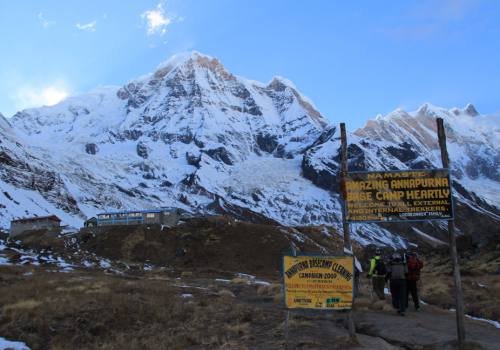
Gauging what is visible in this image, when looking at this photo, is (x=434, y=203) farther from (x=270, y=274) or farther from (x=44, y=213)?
(x=44, y=213)

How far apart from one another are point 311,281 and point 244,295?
58.7 feet

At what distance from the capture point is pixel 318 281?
38.1ft

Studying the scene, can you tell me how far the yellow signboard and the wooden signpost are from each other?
0.75 metres

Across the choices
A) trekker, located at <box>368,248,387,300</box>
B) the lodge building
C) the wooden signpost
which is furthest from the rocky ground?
the lodge building

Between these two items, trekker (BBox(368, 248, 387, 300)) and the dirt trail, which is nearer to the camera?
the dirt trail

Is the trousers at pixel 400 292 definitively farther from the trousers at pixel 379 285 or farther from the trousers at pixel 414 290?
the trousers at pixel 379 285

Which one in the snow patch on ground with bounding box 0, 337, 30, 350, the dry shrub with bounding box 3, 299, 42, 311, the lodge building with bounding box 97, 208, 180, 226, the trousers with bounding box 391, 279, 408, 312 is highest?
the lodge building with bounding box 97, 208, 180, 226

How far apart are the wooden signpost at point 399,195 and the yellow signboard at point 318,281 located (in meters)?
0.75

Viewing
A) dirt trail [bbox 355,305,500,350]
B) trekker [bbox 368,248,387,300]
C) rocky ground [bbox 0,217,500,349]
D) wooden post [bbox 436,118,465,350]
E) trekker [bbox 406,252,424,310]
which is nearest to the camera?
wooden post [bbox 436,118,465,350]

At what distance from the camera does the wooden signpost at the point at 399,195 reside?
12.1m

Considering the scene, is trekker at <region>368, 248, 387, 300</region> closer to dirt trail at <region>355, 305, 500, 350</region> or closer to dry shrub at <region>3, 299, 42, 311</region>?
dirt trail at <region>355, 305, 500, 350</region>

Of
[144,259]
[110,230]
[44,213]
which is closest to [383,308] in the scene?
[144,259]

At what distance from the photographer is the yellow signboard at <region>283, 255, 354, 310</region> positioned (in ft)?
38.0

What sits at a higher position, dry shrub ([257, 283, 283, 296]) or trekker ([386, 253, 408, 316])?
trekker ([386, 253, 408, 316])
